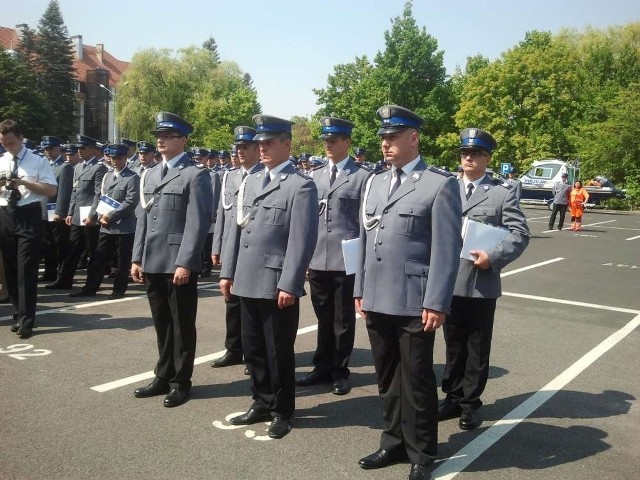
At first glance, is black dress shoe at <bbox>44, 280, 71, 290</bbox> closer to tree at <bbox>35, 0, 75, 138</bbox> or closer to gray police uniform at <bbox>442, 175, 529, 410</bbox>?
gray police uniform at <bbox>442, 175, 529, 410</bbox>

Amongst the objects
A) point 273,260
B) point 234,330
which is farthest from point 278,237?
point 234,330

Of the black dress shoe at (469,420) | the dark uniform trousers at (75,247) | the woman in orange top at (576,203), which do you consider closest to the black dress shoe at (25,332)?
the dark uniform trousers at (75,247)

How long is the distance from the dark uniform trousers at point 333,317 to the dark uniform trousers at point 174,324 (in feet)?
3.75

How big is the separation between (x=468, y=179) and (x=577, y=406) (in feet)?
6.69

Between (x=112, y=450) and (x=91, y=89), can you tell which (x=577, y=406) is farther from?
(x=91, y=89)

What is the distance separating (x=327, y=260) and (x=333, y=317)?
1.72ft

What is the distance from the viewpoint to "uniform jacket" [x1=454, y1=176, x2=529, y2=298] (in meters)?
4.58

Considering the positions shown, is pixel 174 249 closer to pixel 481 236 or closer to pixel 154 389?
pixel 154 389

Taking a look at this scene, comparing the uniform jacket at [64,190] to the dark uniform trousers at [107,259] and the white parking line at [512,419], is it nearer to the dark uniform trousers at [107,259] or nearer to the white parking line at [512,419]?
the dark uniform trousers at [107,259]

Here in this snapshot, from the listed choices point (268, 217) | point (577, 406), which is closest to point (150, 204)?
point (268, 217)

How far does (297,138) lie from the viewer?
285ft

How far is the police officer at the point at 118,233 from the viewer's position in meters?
8.95

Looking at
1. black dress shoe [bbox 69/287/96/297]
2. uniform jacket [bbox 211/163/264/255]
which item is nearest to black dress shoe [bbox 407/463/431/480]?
uniform jacket [bbox 211/163/264/255]

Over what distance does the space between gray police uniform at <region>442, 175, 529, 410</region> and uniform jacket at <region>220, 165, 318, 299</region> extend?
1203 mm
